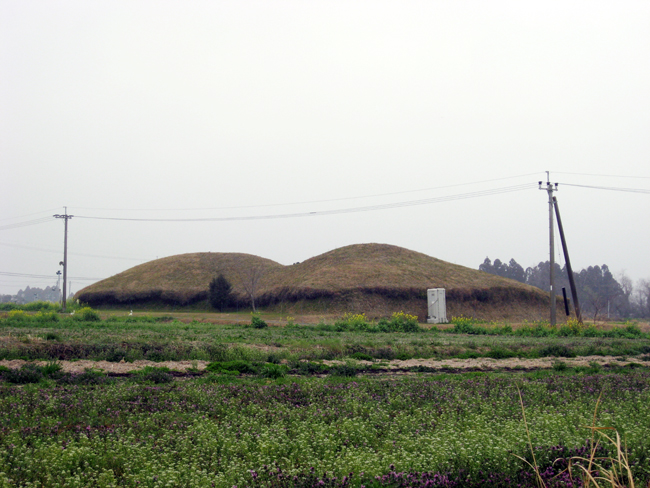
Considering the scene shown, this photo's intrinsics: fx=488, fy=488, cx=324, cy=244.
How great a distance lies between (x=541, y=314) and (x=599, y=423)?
55.2 meters

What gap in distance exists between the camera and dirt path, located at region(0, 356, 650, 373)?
13781 millimetres

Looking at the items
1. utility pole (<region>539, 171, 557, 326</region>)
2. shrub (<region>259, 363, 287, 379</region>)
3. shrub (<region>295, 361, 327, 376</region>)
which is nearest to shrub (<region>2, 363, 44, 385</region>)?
shrub (<region>259, 363, 287, 379</region>)

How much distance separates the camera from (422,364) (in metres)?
17.1

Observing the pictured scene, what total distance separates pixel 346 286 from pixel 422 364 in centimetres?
3663

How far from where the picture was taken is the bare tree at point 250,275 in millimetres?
62394

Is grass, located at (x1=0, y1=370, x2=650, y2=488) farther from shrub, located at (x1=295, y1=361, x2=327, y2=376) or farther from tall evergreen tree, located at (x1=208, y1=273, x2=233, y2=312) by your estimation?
tall evergreen tree, located at (x1=208, y1=273, x2=233, y2=312)

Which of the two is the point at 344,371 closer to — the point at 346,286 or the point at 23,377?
the point at 23,377

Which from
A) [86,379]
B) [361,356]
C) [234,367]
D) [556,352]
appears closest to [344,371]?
[234,367]

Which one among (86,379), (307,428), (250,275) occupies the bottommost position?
(307,428)

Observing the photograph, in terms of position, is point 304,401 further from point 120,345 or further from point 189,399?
point 120,345

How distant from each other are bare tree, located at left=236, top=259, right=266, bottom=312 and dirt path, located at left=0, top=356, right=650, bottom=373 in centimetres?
4338

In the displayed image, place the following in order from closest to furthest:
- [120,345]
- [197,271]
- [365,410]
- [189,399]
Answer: [365,410]
[189,399]
[120,345]
[197,271]

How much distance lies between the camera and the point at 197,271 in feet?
250

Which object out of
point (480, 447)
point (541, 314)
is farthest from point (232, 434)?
point (541, 314)
